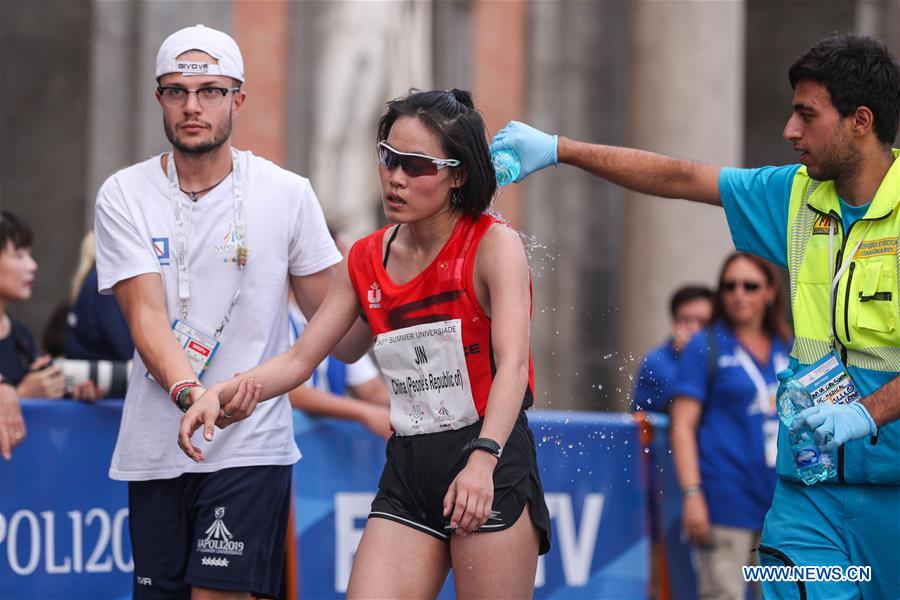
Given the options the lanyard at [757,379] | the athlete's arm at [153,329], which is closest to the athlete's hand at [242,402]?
the athlete's arm at [153,329]

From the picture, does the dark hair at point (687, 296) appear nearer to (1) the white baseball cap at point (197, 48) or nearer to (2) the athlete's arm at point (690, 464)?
(2) the athlete's arm at point (690, 464)

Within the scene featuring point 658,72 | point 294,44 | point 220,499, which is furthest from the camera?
point 658,72

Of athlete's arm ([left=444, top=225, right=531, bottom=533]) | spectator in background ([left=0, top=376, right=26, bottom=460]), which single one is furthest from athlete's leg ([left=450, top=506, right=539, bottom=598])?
spectator in background ([left=0, top=376, right=26, bottom=460])

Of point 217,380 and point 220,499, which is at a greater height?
point 217,380

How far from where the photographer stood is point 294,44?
508 inches

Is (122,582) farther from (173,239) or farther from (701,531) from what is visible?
(701,531)

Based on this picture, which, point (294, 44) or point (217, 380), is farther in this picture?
point (294, 44)

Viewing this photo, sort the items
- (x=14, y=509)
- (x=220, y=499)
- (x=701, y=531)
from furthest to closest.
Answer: (x=701, y=531)
(x=14, y=509)
(x=220, y=499)

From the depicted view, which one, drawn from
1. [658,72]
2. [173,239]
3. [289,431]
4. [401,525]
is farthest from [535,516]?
[658,72]

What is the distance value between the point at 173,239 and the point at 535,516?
1.71 meters

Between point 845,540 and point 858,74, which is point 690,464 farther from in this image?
point 858,74

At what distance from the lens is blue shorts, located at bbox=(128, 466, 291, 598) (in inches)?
198

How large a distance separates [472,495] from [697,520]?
13.0 feet

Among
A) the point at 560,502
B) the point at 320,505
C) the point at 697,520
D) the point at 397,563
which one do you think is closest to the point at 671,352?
the point at 697,520
